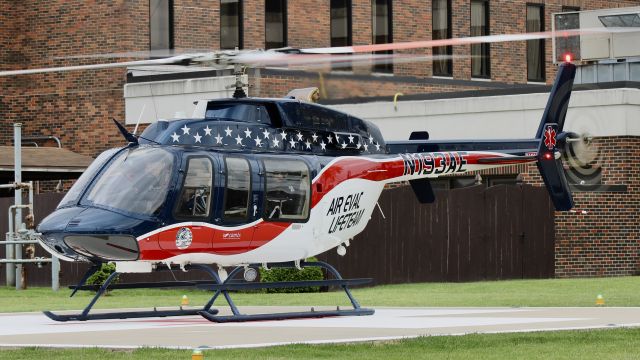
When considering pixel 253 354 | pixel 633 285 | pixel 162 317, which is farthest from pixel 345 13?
pixel 253 354

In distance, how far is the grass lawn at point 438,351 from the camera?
48.1 ft

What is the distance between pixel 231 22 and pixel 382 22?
5.31 m

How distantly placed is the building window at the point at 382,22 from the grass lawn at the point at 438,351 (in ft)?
94.8

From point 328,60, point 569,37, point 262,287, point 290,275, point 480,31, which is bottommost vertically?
point 290,275

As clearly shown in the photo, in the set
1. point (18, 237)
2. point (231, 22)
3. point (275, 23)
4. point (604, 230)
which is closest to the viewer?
point (18, 237)

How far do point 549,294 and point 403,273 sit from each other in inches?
230

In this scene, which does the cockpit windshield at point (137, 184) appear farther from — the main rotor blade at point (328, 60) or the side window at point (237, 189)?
the main rotor blade at point (328, 60)

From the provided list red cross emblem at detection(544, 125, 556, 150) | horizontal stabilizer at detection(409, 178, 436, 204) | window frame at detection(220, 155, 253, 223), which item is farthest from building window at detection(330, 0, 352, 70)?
window frame at detection(220, 155, 253, 223)

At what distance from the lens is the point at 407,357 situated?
1458cm

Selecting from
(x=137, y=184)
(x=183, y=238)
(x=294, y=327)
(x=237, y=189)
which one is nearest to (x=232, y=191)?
(x=237, y=189)

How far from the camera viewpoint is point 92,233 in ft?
61.6

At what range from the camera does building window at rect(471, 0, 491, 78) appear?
47.2 m

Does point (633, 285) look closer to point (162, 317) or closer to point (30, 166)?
point (162, 317)

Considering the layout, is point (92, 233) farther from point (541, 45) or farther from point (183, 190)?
point (541, 45)
